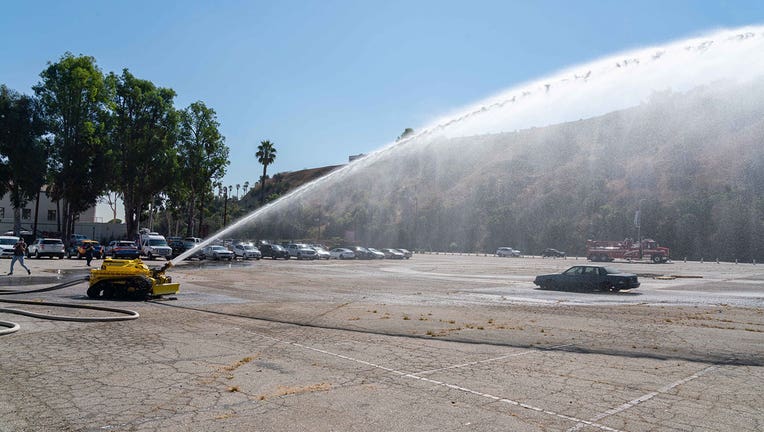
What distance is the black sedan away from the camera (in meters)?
24.4

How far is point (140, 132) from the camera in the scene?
6016 cm

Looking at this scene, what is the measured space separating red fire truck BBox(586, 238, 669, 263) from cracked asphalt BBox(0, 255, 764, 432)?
145ft

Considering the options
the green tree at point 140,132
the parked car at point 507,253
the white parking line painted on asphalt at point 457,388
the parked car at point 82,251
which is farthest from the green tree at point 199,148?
the white parking line painted on asphalt at point 457,388

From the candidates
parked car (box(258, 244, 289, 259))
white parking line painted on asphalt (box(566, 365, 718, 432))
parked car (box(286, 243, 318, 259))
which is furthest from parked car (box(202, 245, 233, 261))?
white parking line painted on asphalt (box(566, 365, 718, 432))

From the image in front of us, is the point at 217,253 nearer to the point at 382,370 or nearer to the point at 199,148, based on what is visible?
the point at 199,148

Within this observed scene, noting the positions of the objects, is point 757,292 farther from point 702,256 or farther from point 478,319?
point 702,256

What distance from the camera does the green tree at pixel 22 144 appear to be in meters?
56.5

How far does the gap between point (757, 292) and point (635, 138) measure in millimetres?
103284

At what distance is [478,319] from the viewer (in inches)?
577

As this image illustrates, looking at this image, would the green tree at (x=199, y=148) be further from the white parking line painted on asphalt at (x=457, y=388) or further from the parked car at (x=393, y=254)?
the white parking line painted on asphalt at (x=457, y=388)

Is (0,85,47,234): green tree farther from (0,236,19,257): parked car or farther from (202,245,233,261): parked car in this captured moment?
(202,245,233,261): parked car

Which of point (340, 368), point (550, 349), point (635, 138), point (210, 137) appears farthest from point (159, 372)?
point (635, 138)

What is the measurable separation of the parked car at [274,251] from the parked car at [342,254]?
754 cm

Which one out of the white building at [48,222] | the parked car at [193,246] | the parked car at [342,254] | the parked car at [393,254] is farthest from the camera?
the white building at [48,222]
